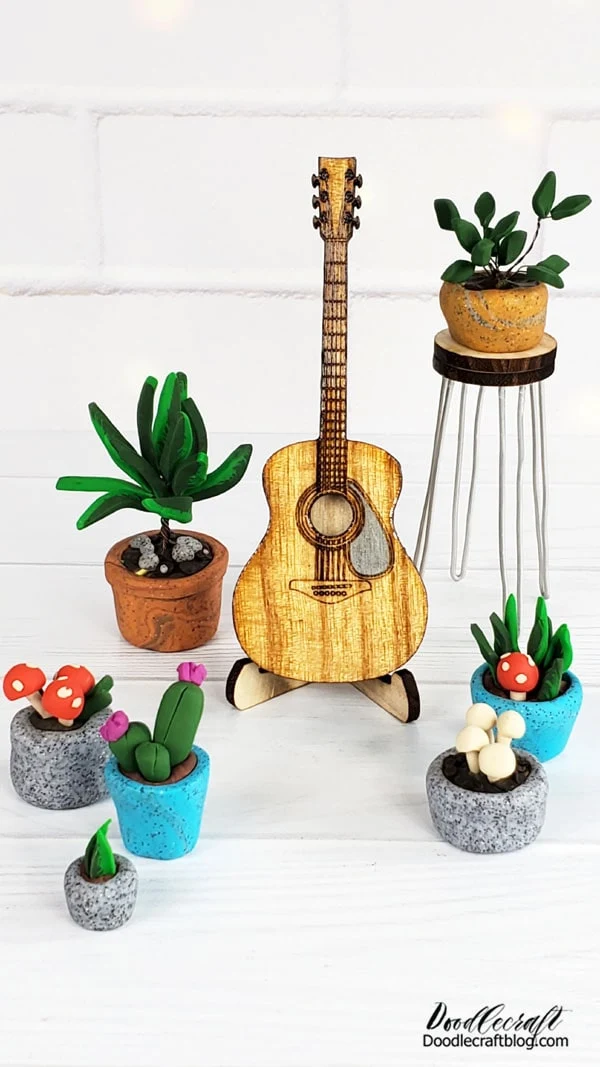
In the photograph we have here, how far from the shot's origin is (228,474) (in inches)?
44.5

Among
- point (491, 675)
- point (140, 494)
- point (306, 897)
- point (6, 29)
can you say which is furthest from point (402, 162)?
point (306, 897)

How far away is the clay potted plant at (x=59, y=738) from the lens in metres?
0.96

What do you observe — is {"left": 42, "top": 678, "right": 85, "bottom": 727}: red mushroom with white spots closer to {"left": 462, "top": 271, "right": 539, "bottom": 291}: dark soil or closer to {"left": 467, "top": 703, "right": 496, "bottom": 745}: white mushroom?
{"left": 467, "top": 703, "right": 496, "bottom": 745}: white mushroom

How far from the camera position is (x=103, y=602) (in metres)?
1.29

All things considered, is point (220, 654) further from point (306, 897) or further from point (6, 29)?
point (6, 29)

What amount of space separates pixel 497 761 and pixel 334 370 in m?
0.33

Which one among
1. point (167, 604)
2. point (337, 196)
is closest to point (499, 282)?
point (337, 196)

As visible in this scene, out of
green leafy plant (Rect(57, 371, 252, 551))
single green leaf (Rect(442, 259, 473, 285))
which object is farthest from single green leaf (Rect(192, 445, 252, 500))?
single green leaf (Rect(442, 259, 473, 285))

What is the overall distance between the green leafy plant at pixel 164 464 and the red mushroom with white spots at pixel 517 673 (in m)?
0.28

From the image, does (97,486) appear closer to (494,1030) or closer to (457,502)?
(457,502)

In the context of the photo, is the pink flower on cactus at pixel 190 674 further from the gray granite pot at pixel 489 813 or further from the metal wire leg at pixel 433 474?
the metal wire leg at pixel 433 474

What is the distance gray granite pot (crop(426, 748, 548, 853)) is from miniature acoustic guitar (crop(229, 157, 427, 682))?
6.3 inches

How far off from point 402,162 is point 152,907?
98 centimetres

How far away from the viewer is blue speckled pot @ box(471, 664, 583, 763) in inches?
39.8
